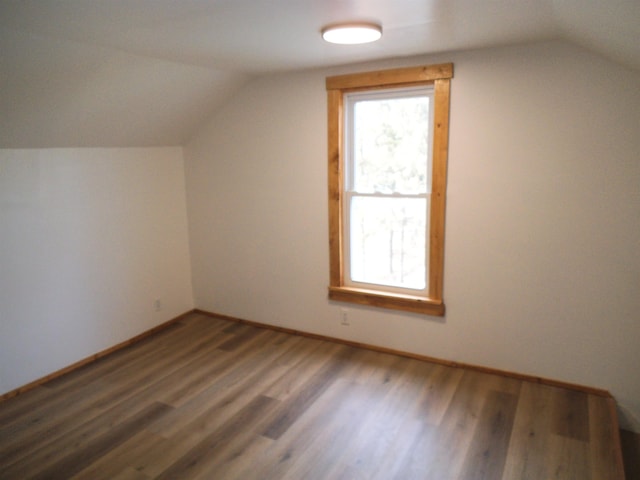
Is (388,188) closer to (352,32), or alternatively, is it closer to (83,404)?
(352,32)

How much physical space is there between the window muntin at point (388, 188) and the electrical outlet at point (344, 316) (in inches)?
9.7

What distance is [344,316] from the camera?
373cm

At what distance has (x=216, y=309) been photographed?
4445mm

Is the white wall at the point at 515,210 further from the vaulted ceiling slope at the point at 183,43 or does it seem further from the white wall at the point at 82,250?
the white wall at the point at 82,250

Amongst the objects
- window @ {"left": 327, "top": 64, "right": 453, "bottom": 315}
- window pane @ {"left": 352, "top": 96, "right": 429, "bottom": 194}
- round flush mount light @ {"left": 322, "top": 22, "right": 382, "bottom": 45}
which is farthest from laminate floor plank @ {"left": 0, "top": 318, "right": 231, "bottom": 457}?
round flush mount light @ {"left": 322, "top": 22, "right": 382, "bottom": 45}

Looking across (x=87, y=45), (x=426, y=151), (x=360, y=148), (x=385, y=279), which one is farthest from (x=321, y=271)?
(x=87, y=45)

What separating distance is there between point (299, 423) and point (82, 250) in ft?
7.07

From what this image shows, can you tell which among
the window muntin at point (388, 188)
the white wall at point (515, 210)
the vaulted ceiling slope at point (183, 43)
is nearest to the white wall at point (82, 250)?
the vaulted ceiling slope at point (183, 43)

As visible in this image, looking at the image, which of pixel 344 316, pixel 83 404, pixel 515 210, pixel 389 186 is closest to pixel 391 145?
pixel 389 186

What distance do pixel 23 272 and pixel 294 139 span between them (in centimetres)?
221

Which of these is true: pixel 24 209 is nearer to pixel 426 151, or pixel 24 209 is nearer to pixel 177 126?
pixel 177 126

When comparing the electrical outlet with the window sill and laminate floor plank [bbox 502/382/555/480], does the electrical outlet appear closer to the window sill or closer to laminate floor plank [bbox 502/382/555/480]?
the window sill

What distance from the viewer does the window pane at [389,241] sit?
134 inches

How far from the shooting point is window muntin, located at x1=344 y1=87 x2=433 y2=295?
10.7 ft
